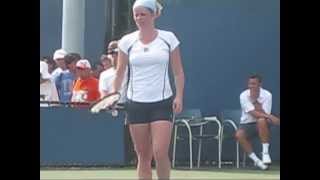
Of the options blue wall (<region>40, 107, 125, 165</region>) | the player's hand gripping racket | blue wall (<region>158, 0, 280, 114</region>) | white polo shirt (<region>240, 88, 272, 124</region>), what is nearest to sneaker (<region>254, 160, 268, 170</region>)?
white polo shirt (<region>240, 88, 272, 124</region>)

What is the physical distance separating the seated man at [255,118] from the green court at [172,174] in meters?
0.36

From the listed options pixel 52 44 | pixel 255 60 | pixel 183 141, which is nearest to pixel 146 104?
pixel 183 141

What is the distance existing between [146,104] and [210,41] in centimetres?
505

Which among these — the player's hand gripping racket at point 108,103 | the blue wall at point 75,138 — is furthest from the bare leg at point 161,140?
A: the blue wall at point 75,138

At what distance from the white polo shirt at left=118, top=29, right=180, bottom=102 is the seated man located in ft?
13.5

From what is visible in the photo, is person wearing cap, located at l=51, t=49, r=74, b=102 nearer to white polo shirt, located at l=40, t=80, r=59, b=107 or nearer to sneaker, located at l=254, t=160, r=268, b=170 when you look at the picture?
white polo shirt, located at l=40, t=80, r=59, b=107

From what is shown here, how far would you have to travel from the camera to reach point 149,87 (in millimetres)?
7871

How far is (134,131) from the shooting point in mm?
7875

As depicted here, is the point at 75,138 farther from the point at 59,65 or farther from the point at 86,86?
the point at 59,65

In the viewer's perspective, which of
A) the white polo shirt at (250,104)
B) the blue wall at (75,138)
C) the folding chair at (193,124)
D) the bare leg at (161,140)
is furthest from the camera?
the folding chair at (193,124)

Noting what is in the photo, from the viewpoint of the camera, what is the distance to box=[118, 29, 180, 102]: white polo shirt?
787 centimetres

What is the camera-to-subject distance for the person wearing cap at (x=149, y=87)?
780 centimetres

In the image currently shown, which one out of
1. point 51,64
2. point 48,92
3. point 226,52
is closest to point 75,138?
point 48,92

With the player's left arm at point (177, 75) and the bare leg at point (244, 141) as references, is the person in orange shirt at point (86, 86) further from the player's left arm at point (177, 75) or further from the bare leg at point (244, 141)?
the player's left arm at point (177, 75)
